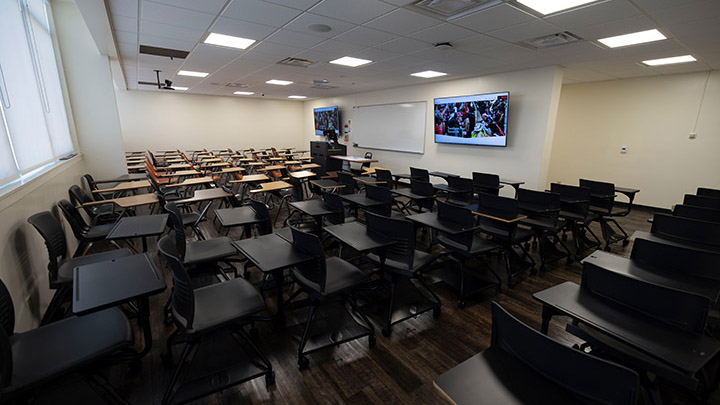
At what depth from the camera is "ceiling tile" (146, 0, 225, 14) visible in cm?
298

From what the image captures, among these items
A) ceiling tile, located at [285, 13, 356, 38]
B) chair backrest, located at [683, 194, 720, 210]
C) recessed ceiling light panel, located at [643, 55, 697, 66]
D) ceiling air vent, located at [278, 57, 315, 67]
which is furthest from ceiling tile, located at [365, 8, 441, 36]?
recessed ceiling light panel, located at [643, 55, 697, 66]

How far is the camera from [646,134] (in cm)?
638

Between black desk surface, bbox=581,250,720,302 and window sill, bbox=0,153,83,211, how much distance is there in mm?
4092

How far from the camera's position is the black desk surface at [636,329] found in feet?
4.30

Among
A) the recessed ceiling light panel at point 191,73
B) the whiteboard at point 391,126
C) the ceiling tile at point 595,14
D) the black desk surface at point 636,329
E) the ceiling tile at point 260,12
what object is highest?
the recessed ceiling light panel at point 191,73

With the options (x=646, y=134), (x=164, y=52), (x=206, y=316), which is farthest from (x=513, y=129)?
(x=164, y=52)

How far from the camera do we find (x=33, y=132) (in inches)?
124

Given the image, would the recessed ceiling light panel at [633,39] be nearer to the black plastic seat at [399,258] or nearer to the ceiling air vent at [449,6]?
the ceiling air vent at [449,6]

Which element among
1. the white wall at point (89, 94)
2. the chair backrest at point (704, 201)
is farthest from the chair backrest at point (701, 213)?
the white wall at point (89, 94)

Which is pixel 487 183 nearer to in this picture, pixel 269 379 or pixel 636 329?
pixel 636 329

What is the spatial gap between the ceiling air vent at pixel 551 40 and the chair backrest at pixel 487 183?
6.95 feet

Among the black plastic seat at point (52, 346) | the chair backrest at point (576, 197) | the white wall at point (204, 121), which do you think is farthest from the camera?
the white wall at point (204, 121)

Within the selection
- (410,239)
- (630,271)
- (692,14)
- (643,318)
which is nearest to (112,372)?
(410,239)

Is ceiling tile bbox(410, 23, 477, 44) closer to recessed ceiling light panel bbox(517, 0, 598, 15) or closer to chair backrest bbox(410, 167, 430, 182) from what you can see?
recessed ceiling light panel bbox(517, 0, 598, 15)
